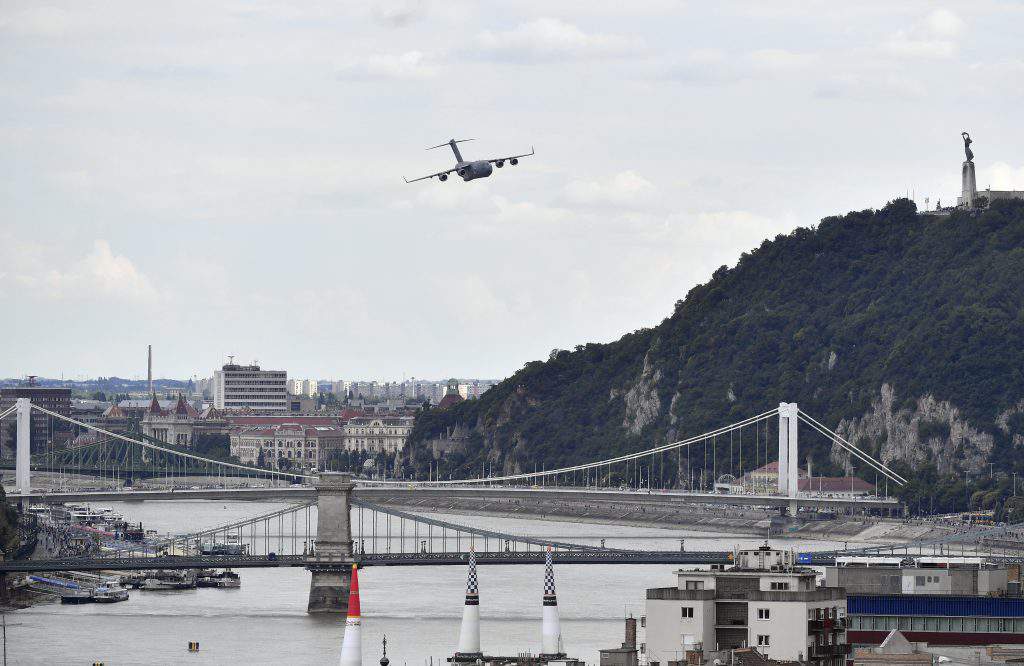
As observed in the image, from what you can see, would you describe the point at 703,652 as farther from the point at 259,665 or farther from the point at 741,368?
the point at 741,368

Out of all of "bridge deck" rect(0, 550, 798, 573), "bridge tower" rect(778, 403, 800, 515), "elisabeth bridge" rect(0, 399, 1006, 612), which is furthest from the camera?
"bridge tower" rect(778, 403, 800, 515)

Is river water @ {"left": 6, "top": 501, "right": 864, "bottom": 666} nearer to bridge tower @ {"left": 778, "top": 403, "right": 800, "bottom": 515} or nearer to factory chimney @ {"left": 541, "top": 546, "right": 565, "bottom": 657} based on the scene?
factory chimney @ {"left": 541, "top": 546, "right": 565, "bottom": 657}

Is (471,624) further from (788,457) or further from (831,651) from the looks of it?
(788,457)

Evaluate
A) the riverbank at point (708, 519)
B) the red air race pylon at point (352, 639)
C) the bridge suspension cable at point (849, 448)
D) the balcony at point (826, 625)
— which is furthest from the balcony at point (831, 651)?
the bridge suspension cable at point (849, 448)

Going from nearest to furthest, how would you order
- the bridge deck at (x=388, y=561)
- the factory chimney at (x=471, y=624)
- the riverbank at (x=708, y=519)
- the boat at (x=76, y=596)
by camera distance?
the factory chimney at (x=471, y=624) < the bridge deck at (x=388, y=561) < the boat at (x=76, y=596) < the riverbank at (x=708, y=519)

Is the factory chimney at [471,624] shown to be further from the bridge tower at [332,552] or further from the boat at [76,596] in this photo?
the boat at [76,596]

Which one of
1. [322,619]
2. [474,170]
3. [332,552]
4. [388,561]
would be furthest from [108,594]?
[474,170]

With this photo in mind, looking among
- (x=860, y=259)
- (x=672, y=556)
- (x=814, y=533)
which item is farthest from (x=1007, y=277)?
(x=672, y=556)

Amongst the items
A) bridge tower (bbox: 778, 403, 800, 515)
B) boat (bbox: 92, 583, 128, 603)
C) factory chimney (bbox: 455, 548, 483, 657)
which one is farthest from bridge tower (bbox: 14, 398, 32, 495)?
factory chimney (bbox: 455, 548, 483, 657)
